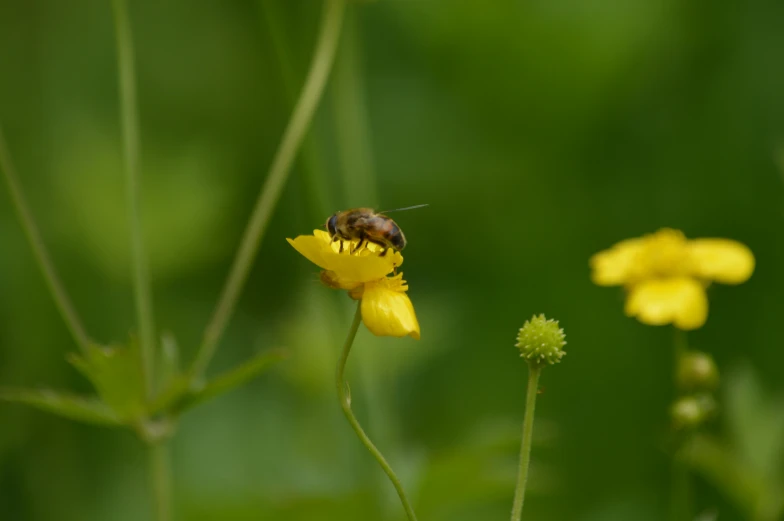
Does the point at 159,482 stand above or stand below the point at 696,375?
below

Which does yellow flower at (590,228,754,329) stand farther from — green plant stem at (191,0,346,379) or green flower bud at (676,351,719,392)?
green plant stem at (191,0,346,379)

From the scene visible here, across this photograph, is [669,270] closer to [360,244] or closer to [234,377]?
[360,244]

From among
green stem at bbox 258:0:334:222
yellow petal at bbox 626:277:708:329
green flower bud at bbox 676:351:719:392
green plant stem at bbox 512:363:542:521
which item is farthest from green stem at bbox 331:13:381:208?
green plant stem at bbox 512:363:542:521

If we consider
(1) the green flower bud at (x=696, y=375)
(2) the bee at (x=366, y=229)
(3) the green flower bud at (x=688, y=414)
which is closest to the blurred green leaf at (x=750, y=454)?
(1) the green flower bud at (x=696, y=375)

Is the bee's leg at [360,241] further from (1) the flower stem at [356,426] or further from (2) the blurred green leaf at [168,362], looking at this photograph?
(2) the blurred green leaf at [168,362]

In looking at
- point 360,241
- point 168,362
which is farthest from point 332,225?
point 168,362

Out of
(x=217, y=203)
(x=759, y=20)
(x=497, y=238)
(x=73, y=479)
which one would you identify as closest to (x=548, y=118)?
(x=497, y=238)
